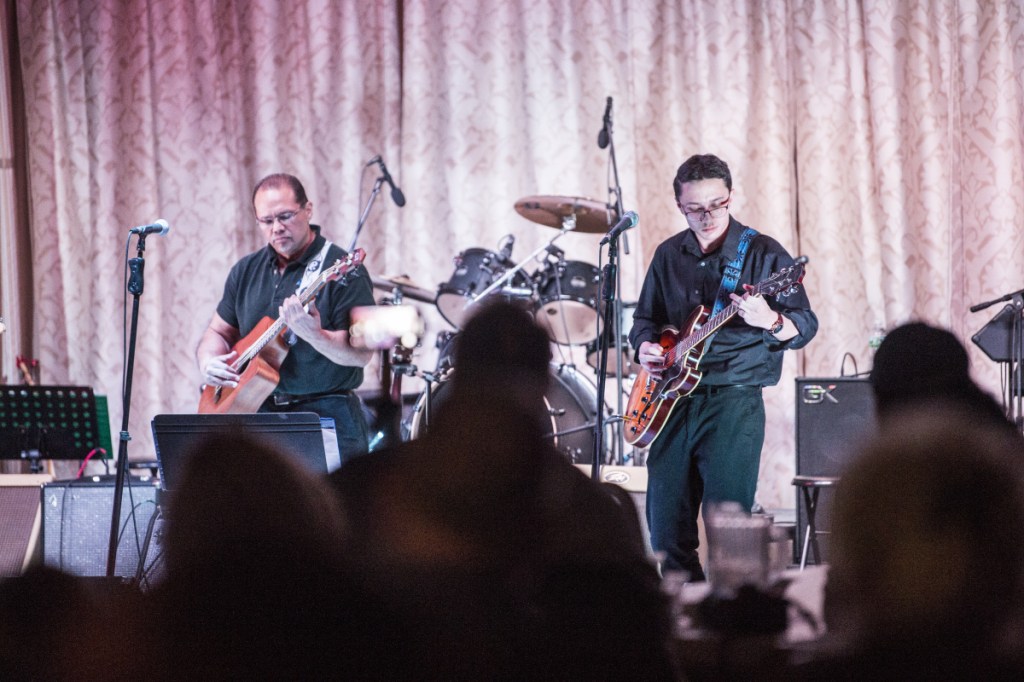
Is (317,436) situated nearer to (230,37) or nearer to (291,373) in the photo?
(291,373)

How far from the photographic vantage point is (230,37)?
8.03 metres

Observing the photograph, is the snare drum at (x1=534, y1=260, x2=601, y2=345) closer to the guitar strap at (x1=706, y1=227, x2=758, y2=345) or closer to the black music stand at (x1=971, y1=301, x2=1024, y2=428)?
the black music stand at (x1=971, y1=301, x2=1024, y2=428)

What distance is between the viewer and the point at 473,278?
6.96 m

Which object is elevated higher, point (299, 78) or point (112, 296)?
point (299, 78)

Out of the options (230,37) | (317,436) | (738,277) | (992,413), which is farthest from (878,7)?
(992,413)

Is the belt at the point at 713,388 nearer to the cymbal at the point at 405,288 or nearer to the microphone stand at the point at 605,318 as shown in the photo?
the microphone stand at the point at 605,318

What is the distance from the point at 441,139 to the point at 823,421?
357cm

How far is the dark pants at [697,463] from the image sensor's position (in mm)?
4219

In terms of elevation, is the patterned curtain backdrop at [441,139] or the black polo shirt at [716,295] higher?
the patterned curtain backdrop at [441,139]

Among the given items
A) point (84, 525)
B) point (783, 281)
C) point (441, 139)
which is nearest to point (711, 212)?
point (783, 281)

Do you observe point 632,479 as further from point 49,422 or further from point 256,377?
point 49,422

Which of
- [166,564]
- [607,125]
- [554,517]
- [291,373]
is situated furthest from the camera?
[607,125]

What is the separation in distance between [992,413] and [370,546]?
98 cm

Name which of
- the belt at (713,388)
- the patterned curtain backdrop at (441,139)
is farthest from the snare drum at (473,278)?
the belt at (713,388)
